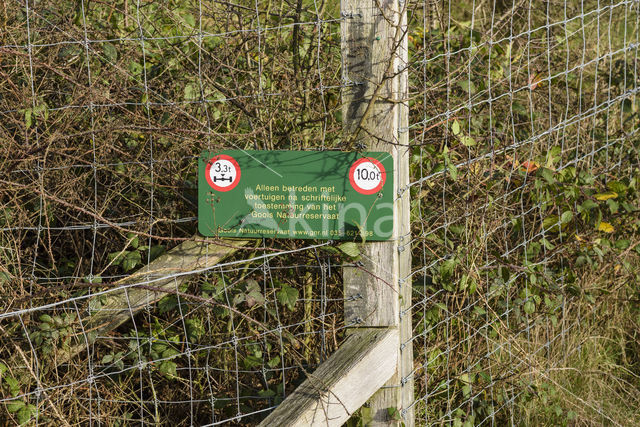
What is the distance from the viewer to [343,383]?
2.36 meters

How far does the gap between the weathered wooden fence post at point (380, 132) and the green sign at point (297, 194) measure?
0.23 feet

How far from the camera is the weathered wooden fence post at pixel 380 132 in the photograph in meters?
2.30

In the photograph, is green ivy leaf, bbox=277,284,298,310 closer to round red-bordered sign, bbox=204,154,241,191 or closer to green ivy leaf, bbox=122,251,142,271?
round red-bordered sign, bbox=204,154,241,191

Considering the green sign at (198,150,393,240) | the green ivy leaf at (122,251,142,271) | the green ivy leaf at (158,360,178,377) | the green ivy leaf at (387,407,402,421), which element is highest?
the green sign at (198,150,393,240)

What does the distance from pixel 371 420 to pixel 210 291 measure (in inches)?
31.4

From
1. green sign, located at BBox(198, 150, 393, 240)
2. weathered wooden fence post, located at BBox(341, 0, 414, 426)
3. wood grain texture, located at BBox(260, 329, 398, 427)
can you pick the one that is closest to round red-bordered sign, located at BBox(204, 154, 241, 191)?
green sign, located at BBox(198, 150, 393, 240)

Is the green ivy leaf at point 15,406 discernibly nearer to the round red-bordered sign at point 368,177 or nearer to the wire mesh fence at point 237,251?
the wire mesh fence at point 237,251

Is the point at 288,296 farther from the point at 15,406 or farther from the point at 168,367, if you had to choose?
the point at 15,406

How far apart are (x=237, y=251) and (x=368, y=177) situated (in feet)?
2.28

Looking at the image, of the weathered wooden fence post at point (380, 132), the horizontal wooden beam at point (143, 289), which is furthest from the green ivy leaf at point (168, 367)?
the weathered wooden fence post at point (380, 132)

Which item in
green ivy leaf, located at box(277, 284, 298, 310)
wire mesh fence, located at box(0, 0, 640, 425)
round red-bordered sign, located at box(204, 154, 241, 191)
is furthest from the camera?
wire mesh fence, located at box(0, 0, 640, 425)

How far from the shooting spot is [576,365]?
→ 11.2 ft

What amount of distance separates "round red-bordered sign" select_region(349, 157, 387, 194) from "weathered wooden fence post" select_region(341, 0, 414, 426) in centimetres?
6

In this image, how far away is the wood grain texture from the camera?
7.63 feet
